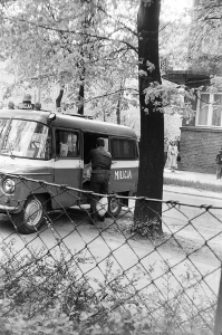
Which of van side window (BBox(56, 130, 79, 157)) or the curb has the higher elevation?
van side window (BBox(56, 130, 79, 157))

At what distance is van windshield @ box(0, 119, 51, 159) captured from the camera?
25.6ft

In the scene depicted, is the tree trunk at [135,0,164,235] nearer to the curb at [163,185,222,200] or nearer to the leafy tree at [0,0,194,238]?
the leafy tree at [0,0,194,238]

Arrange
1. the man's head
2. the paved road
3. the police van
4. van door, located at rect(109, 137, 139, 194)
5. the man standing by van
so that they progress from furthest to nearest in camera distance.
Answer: van door, located at rect(109, 137, 139, 194) → the man's head → the man standing by van → the police van → the paved road

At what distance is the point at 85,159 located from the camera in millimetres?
9297

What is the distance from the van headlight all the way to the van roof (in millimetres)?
1479

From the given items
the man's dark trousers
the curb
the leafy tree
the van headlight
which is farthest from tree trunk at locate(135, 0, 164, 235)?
the curb

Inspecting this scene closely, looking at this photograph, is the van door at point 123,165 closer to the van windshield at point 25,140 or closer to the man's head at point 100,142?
the man's head at point 100,142

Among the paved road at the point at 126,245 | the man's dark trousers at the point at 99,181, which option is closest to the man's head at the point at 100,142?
the man's dark trousers at the point at 99,181

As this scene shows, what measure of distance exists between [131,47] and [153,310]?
586 cm

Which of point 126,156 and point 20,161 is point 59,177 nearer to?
point 20,161

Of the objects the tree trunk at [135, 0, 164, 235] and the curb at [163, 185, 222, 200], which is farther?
the curb at [163, 185, 222, 200]

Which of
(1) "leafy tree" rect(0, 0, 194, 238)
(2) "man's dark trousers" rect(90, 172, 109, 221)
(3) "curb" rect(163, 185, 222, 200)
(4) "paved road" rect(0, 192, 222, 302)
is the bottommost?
(3) "curb" rect(163, 185, 222, 200)

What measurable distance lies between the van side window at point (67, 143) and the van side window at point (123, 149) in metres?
1.64

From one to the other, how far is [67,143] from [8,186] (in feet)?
6.03
